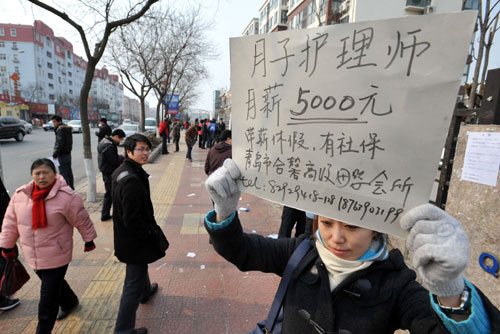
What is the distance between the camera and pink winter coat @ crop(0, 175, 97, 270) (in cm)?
253

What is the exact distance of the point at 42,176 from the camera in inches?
102

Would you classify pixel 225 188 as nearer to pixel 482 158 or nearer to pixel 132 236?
pixel 132 236

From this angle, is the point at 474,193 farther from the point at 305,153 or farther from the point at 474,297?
the point at 305,153

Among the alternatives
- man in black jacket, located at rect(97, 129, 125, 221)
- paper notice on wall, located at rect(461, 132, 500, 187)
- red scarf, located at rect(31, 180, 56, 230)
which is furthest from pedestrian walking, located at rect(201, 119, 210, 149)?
paper notice on wall, located at rect(461, 132, 500, 187)

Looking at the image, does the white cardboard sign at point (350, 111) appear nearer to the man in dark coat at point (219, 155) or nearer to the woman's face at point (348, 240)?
the woman's face at point (348, 240)

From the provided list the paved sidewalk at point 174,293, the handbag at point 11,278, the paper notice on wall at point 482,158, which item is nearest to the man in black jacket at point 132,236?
the paved sidewalk at point 174,293

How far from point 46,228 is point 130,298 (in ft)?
3.34

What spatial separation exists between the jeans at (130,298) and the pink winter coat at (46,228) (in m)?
0.62

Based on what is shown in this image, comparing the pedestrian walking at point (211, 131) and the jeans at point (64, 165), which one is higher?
the pedestrian walking at point (211, 131)

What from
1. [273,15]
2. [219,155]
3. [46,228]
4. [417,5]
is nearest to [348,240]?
[46,228]

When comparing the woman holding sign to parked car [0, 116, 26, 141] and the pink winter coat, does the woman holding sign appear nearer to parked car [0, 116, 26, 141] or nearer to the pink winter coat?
the pink winter coat

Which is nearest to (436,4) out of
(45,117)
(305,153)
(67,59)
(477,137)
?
(477,137)

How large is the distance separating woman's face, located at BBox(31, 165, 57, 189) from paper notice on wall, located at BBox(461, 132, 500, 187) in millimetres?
3739

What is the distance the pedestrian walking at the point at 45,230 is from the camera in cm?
251
